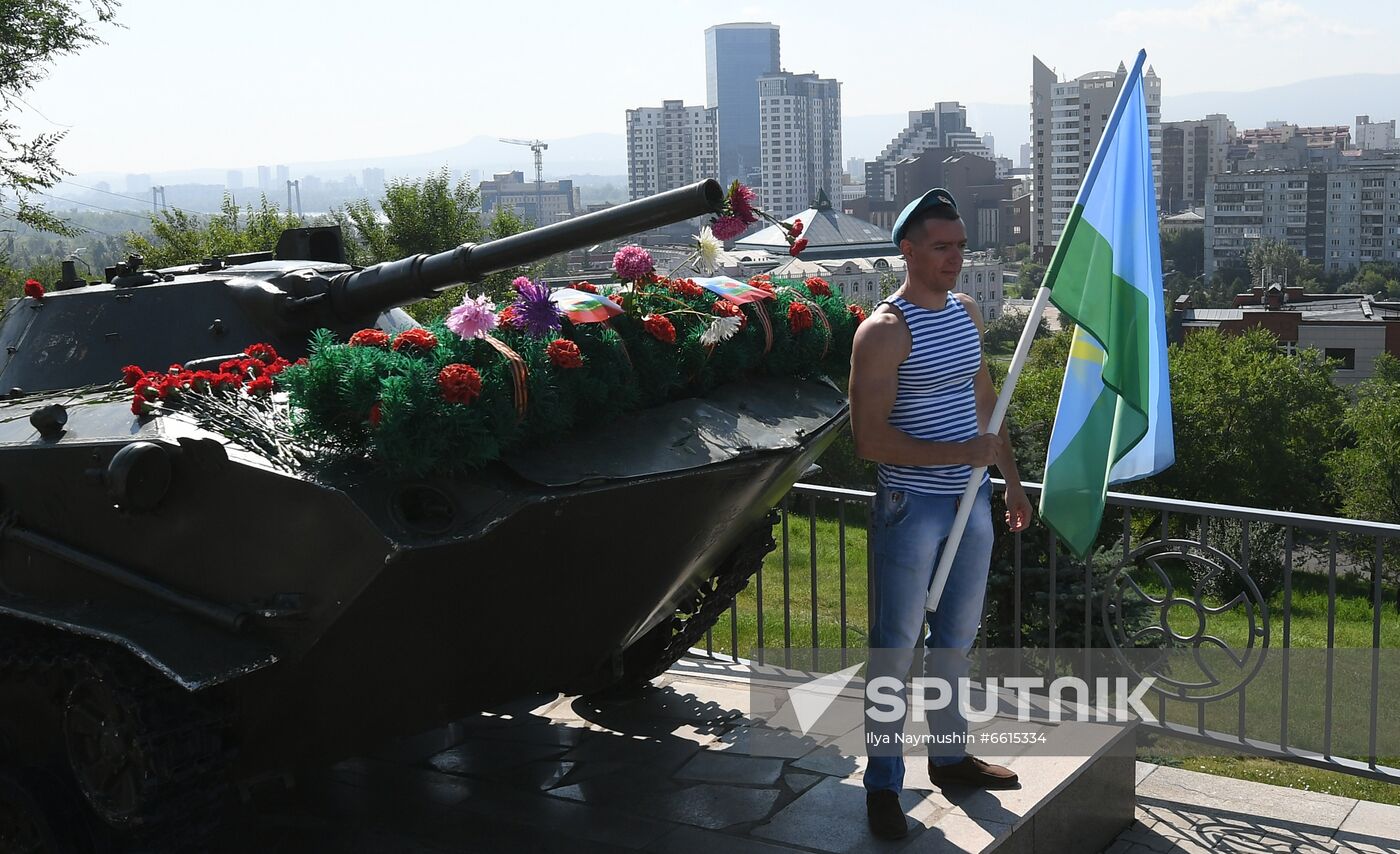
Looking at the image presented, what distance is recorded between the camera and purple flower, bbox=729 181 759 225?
4.57 meters

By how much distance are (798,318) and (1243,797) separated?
265 cm

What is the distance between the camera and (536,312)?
4.45 m

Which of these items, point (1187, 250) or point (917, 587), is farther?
point (1187, 250)

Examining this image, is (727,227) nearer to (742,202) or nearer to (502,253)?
(742,202)

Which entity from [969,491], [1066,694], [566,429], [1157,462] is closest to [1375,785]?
[1066,694]

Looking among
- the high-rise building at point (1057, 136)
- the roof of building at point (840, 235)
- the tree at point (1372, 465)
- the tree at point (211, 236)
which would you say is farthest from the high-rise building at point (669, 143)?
the tree at point (211, 236)

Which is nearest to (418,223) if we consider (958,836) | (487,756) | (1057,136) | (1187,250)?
(487,756)

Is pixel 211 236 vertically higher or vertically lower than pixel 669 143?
lower

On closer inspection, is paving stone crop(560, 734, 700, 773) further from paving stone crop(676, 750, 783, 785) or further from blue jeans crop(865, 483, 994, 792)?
blue jeans crop(865, 483, 994, 792)

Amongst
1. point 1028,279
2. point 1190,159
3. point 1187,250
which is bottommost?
point 1028,279

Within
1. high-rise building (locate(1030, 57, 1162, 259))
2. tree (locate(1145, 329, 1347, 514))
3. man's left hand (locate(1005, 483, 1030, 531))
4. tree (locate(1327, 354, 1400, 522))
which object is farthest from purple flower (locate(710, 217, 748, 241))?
high-rise building (locate(1030, 57, 1162, 259))

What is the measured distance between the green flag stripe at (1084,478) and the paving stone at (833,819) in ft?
3.54

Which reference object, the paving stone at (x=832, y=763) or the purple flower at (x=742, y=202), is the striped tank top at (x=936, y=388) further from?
the paving stone at (x=832, y=763)

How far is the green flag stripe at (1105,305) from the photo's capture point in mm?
4840
